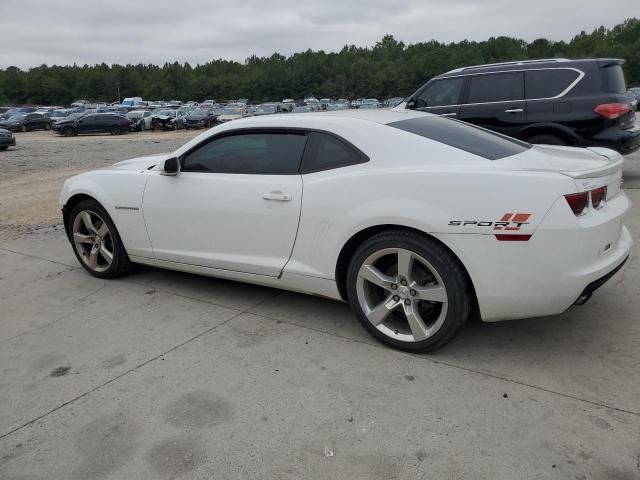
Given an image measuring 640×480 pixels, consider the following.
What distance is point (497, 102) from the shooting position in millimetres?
7867

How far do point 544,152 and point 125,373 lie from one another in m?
3.01

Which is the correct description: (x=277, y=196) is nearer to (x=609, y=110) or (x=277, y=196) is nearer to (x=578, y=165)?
(x=578, y=165)

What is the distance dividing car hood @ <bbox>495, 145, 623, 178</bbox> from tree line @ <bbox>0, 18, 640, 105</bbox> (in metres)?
115

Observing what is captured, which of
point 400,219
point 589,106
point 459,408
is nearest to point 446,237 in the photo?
point 400,219

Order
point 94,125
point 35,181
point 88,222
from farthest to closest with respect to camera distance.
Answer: point 94,125 → point 35,181 → point 88,222

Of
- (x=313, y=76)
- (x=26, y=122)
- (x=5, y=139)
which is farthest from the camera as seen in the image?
(x=313, y=76)

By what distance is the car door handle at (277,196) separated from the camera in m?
3.60

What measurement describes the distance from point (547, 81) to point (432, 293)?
5.64m

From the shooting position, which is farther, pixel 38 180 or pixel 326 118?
pixel 38 180

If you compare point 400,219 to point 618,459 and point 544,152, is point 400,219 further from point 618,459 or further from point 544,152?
point 618,459

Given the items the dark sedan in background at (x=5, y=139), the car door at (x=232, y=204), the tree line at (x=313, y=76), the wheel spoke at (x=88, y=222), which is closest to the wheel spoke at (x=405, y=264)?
the car door at (x=232, y=204)

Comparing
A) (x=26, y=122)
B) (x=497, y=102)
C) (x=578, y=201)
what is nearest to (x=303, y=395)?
(x=578, y=201)

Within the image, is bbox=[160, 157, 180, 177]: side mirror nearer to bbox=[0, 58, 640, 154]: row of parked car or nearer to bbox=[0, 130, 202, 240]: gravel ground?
bbox=[0, 130, 202, 240]: gravel ground

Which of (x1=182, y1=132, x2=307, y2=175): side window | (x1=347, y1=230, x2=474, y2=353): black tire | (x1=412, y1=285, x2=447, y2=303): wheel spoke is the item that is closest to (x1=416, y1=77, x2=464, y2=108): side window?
(x1=182, y1=132, x2=307, y2=175): side window
